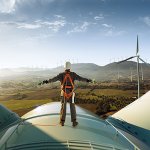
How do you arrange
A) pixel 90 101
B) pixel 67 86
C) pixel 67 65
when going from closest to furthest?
pixel 67 65, pixel 67 86, pixel 90 101

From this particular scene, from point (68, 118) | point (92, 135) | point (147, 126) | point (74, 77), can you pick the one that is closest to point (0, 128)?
point (68, 118)

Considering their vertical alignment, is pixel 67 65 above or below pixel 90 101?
above

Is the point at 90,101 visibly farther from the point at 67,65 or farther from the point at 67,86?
the point at 67,65

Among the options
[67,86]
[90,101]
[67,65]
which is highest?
[67,65]

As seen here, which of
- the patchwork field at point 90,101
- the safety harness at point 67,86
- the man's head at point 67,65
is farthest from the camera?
the patchwork field at point 90,101


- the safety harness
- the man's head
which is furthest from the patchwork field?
the man's head

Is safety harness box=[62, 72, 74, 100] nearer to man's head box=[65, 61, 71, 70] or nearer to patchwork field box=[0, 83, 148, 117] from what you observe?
man's head box=[65, 61, 71, 70]

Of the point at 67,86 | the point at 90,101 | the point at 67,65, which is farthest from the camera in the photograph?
the point at 90,101

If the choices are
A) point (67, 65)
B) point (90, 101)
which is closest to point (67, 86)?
point (67, 65)

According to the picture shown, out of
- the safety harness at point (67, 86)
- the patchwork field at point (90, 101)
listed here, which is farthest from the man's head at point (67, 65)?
the patchwork field at point (90, 101)

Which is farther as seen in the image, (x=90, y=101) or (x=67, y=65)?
(x=90, y=101)

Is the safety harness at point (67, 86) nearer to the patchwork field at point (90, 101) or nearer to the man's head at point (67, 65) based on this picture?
the man's head at point (67, 65)

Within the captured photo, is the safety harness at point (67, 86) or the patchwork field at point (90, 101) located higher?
the safety harness at point (67, 86)
